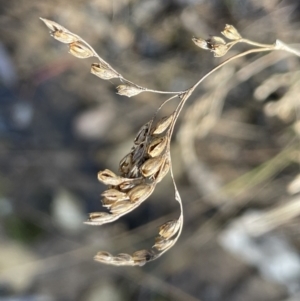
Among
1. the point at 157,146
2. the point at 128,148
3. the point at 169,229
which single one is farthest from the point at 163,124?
the point at 128,148

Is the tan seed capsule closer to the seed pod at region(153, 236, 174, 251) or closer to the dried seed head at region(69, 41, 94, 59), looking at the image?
the dried seed head at region(69, 41, 94, 59)

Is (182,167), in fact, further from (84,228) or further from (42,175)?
(42,175)

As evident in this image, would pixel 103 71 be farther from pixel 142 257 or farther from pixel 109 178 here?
pixel 142 257

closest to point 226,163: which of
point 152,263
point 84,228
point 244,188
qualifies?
point 244,188

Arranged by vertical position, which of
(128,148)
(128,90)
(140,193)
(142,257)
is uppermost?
(128,90)

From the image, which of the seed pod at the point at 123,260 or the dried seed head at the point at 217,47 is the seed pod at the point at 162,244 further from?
the dried seed head at the point at 217,47

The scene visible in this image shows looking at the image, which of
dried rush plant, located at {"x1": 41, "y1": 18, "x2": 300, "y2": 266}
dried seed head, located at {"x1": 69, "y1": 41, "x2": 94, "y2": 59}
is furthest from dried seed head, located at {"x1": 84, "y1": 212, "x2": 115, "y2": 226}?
dried seed head, located at {"x1": 69, "y1": 41, "x2": 94, "y2": 59}
